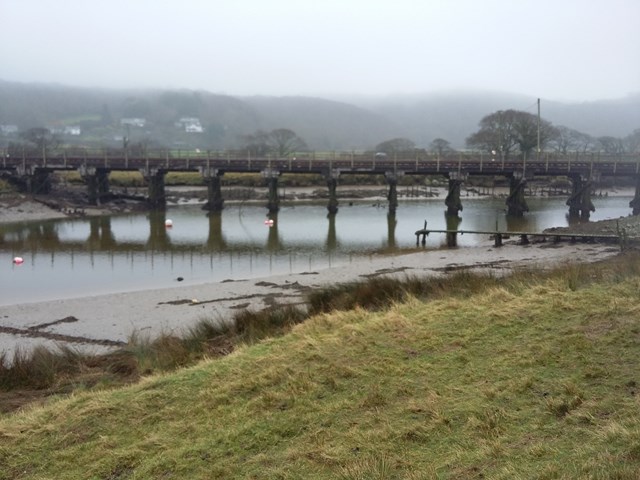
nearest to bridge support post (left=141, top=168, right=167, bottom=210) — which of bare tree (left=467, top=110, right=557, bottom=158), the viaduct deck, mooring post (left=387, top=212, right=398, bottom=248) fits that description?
the viaduct deck

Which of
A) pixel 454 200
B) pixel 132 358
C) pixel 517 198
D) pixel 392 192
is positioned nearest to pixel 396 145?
pixel 517 198

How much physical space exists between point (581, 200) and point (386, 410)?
4748cm

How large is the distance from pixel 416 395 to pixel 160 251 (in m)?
25.8

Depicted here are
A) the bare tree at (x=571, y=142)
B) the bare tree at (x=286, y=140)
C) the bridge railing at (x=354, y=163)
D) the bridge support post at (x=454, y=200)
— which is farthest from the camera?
the bare tree at (x=286, y=140)

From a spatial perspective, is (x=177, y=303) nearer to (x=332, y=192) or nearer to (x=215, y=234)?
(x=215, y=234)

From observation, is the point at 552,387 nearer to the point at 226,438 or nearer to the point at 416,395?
the point at 416,395

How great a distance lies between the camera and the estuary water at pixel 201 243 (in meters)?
22.9

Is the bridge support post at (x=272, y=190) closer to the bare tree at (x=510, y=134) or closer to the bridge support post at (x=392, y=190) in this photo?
the bridge support post at (x=392, y=190)

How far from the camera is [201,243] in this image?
108 ft

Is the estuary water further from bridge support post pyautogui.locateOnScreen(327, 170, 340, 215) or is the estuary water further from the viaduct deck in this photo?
the viaduct deck

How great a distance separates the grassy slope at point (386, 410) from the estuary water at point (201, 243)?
13868 mm

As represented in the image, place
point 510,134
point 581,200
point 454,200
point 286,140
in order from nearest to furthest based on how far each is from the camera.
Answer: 1. point 454,200
2. point 581,200
3. point 510,134
4. point 286,140

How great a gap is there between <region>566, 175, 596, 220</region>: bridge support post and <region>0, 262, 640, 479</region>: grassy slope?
136 ft

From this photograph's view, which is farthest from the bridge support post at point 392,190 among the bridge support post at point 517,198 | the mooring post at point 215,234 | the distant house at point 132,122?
the distant house at point 132,122
